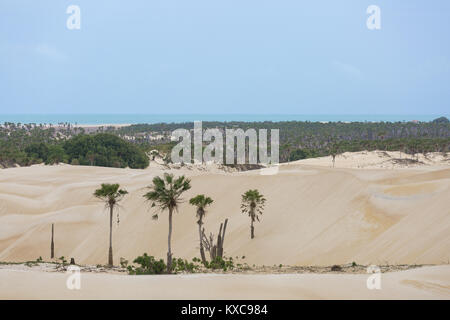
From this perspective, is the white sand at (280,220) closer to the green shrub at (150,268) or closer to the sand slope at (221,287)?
the sand slope at (221,287)

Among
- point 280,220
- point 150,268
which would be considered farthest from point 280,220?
point 150,268

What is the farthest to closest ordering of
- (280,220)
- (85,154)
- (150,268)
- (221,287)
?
(85,154) < (280,220) < (150,268) < (221,287)

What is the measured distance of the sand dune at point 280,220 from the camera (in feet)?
113

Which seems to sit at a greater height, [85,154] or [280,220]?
[85,154]

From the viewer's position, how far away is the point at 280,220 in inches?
1821

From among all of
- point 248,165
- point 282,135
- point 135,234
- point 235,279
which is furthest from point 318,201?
point 282,135

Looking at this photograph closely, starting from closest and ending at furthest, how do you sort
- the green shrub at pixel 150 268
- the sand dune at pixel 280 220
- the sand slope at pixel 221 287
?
the sand slope at pixel 221 287 → the green shrub at pixel 150 268 → the sand dune at pixel 280 220

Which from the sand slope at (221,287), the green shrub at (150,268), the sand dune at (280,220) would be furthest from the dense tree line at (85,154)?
the sand slope at (221,287)

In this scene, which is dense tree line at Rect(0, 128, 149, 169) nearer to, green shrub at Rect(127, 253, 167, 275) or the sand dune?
the sand dune

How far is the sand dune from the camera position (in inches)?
1355

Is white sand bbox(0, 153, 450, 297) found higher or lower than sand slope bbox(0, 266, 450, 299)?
lower

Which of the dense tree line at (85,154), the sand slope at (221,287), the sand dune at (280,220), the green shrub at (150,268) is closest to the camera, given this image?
the sand slope at (221,287)

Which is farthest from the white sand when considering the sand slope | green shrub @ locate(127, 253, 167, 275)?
green shrub @ locate(127, 253, 167, 275)

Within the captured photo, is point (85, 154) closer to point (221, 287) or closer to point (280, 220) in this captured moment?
point (280, 220)
